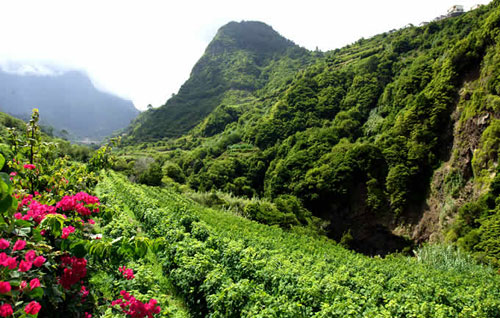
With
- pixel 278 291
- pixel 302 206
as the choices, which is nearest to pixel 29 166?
pixel 278 291

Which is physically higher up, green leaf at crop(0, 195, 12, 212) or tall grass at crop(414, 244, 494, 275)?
green leaf at crop(0, 195, 12, 212)

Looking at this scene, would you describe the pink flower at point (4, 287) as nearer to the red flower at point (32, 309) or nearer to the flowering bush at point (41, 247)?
the flowering bush at point (41, 247)

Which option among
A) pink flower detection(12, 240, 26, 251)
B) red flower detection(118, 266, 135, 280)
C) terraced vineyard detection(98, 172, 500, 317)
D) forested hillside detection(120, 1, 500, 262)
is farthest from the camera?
forested hillside detection(120, 1, 500, 262)

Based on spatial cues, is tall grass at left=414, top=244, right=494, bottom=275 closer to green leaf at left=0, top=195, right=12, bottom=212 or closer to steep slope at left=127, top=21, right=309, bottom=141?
green leaf at left=0, top=195, right=12, bottom=212

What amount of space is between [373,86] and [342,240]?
3061 cm

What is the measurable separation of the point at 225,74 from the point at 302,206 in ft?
359

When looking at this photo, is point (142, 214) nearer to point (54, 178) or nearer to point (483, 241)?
point (54, 178)

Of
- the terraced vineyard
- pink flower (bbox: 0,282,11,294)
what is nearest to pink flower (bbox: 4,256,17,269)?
Answer: pink flower (bbox: 0,282,11,294)

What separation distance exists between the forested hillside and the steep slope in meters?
42.7

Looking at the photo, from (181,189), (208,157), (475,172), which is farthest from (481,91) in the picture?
(208,157)

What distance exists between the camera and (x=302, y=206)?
3541 centimetres

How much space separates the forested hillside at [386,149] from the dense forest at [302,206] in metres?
0.19

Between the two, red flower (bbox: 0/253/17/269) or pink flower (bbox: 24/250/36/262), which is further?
pink flower (bbox: 24/250/36/262)

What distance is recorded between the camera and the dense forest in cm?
292
